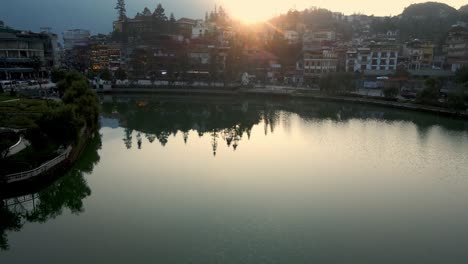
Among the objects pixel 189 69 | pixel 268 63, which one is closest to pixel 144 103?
pixel 189 69

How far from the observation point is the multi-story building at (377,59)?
59250 millimetres

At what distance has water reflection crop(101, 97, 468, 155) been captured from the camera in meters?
32.7

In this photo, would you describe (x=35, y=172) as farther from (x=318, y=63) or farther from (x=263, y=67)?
(x=263, y=67)

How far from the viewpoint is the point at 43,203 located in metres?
17.2

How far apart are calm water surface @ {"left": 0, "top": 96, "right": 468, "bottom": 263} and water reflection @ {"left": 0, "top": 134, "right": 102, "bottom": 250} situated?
5 cm

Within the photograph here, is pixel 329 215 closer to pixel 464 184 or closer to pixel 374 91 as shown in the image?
pixel 464 184

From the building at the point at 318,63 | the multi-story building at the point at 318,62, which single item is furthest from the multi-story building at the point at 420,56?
the building at the point at 318,63

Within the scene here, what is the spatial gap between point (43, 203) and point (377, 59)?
2208 inches

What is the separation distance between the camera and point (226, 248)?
528 inches

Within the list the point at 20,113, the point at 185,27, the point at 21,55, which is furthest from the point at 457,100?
the point at 185,27

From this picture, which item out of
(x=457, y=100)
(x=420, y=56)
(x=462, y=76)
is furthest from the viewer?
(x=420, y=56)

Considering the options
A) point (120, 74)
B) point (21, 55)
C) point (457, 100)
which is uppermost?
point (21, 55)

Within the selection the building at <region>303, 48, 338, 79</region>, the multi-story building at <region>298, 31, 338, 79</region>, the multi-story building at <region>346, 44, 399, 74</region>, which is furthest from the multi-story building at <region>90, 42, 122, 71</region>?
the multi-story building at <region>346, 44, 399, 74</region>

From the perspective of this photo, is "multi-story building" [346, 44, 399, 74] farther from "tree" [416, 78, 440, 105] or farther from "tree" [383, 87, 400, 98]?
"tree" [416, 78, 440, 105]
